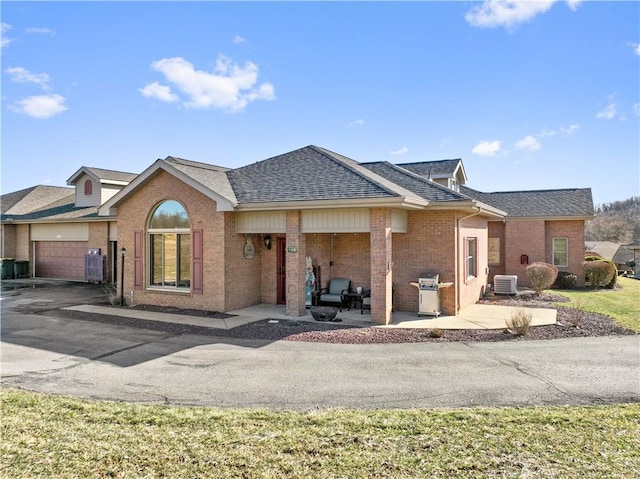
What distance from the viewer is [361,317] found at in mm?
12836

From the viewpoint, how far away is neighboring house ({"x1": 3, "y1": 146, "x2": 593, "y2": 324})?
1224 cm

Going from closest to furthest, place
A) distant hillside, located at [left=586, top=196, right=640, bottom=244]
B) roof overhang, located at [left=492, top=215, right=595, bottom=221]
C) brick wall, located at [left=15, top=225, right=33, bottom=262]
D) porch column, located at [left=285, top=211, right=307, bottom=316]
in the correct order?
porch column, located at [left=285, top=211, right=307, bottom=316] < roof overhang, located at [left=492, top=215, right=595, bottom=221] < brick wall, located at [left=15, top=225, right=33, bottom=262] < distant hillside, located at [left=586, top=196, right=640, bottom=244]

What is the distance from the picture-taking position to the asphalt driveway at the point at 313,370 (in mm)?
6477

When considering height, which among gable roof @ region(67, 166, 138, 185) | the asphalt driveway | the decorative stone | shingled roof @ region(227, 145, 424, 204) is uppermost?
gable roof @ region(67, 166, 138, 185)

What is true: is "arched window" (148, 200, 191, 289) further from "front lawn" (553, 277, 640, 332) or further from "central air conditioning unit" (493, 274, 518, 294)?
"front lawn" (553, 277, 640, 332)

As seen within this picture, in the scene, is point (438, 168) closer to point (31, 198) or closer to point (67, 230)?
point (67, 230)

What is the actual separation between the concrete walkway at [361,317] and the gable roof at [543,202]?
9571 mm

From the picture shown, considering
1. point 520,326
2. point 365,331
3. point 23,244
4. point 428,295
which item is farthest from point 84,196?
point 520,326

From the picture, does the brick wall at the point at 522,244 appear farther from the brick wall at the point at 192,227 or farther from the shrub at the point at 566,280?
the brick wall at the point at 192,227

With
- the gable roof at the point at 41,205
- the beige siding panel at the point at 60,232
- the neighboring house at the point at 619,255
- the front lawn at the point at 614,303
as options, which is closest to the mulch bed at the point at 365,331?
the front lawn at the point at 614,303

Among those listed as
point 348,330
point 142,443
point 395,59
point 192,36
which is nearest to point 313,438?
point 142,443

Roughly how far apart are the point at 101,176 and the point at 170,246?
11766 millimetres

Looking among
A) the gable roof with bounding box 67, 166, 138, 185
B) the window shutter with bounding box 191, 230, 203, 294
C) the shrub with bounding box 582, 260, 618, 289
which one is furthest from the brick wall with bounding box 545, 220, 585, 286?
the gable roof with bounding box 67, 166, 138, 185

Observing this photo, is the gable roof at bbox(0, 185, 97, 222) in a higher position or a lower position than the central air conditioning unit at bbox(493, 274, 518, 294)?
higher
